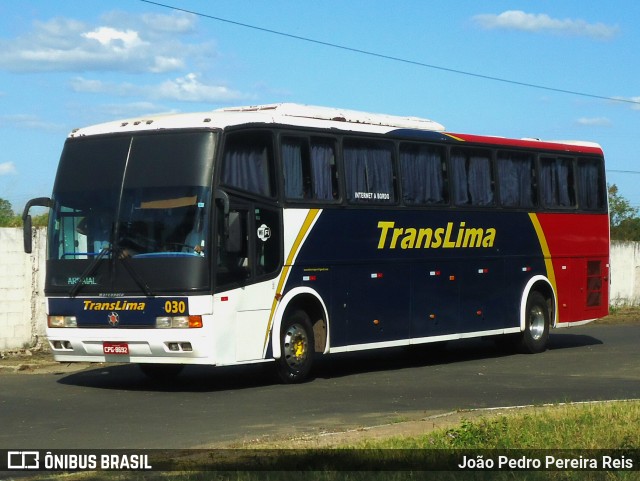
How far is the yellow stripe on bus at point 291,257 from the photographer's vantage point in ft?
55.4

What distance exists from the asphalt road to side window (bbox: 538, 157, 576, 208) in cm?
289

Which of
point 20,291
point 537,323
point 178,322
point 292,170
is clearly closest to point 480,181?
point 537,323

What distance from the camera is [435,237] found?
20.5 meters

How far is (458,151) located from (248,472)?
41.5 feet

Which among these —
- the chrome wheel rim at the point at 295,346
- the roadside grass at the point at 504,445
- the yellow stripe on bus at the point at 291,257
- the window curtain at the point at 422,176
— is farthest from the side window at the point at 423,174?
the roadside grass at the point at 504,445

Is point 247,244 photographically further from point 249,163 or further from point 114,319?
point 114,319

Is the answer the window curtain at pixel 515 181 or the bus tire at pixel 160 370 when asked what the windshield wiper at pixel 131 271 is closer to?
the bus tire at pixel 160 370

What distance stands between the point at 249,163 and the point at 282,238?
3.75 ft

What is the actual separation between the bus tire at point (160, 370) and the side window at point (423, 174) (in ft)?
14.9

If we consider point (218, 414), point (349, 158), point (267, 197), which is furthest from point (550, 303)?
point (218, 414)

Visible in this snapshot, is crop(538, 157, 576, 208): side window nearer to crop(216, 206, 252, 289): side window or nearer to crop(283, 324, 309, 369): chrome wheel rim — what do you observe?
crop(283, 324, 309, 369): chrome wheel rim

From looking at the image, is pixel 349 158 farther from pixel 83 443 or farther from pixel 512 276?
pixel 83 443

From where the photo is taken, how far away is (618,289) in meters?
38.0

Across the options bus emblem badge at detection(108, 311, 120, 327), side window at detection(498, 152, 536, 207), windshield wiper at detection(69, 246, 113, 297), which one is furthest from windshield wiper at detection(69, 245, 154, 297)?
side window at detection(498, 152, 536, 207)
